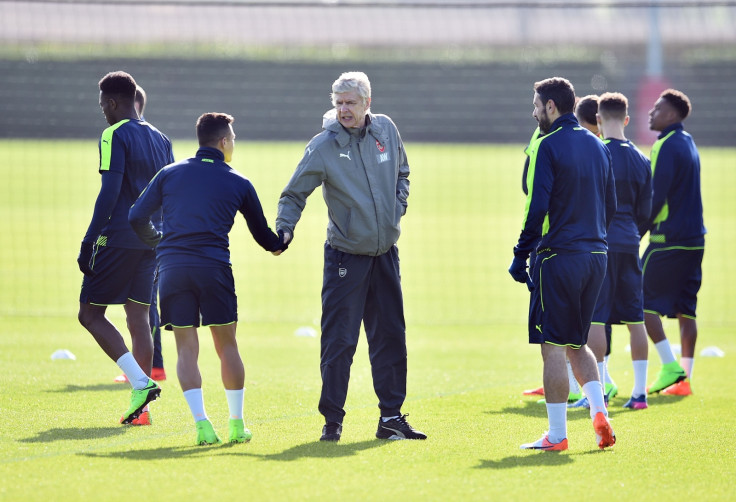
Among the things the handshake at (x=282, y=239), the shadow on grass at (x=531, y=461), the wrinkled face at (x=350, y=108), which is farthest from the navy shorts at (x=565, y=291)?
the handshake at (x=282, y=239)

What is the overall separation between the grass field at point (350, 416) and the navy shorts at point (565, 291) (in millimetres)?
707

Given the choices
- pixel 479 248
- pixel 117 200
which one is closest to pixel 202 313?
pixel 117 200

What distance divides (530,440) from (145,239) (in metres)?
2.74

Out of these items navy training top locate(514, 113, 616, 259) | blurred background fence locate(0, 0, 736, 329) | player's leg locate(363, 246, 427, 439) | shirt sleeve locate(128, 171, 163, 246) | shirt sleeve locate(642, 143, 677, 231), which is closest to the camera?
navy training top locate(514, 113, 616, 259)

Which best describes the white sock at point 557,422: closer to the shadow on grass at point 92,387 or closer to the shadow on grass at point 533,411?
the shadow on grass at point 533,411

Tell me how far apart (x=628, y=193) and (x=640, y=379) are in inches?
55.1

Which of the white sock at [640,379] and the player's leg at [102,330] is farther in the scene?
the white sock at [640,379]

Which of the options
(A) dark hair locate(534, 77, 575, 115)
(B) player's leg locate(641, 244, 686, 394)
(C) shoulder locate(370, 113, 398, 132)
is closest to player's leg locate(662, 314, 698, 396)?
(B) player's leg locate(641, 244, 686, 394)

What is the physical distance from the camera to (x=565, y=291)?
6273mm

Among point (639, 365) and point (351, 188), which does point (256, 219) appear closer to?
point (351, 188)

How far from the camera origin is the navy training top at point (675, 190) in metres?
8.73

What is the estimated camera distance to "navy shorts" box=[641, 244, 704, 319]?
29.2 feet

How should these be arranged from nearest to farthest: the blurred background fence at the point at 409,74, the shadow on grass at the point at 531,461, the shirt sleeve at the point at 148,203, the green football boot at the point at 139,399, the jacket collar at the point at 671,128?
the shadow on grass at the point at 531,461 → the shirt sleeve at the point at 148,203 → the green football boot at the point at 139,399 → the jacket collar at the point at 671,128 → the blurred background fence at the point at 409,74

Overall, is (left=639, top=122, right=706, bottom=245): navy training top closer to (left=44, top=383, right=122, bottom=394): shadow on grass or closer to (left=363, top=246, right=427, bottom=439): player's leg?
(left=363, top=246, right=427, bottom=439): player's leg
